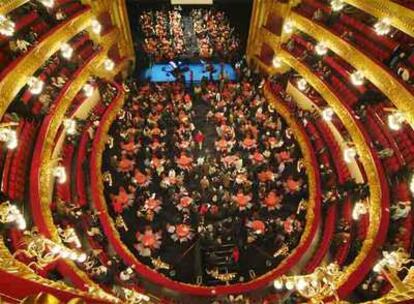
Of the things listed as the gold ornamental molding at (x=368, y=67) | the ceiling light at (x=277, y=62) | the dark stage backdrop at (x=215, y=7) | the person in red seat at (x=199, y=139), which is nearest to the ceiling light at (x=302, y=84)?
the ceiling light at (x=277, y=62)

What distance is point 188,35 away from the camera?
21688 millimetres

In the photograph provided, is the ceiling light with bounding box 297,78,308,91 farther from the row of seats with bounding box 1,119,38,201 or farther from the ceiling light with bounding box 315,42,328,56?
the row of seats with bounding box 1,119,38,201

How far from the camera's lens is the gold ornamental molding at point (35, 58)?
10758mm

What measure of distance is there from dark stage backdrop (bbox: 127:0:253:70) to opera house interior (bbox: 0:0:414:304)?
1878 mm

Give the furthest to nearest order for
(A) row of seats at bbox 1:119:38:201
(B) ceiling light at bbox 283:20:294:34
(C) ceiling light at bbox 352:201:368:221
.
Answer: (B) ceiling light at bbox 283:20:294:34
(C) ceiling light at bbox 352:201:368:221
(A) row of seats at bbox 1:119:38:201

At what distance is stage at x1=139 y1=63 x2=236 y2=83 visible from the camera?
802 inches

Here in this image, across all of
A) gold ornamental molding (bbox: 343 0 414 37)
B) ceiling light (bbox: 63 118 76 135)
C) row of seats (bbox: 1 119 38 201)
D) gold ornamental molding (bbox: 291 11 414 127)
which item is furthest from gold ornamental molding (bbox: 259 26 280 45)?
row of seats (bbox: 1 119 38 201)

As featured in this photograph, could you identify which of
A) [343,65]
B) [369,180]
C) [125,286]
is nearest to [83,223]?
[125,286]

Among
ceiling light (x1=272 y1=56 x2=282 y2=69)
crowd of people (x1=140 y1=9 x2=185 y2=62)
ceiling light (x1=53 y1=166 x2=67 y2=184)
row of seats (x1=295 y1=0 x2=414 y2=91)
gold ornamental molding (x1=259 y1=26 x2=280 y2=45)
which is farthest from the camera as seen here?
crowd of people (x1=140 y1=9 x2=185 y2=62)

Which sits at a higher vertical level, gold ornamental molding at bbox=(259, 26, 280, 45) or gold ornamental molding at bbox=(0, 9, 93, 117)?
gold ornamental molding at bbox=(259, 26, 280, 45)

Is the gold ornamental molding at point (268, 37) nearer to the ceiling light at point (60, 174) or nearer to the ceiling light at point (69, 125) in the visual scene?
the ceiling light at point (69, 125)

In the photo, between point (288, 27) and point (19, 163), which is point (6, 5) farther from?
point (288, 27)

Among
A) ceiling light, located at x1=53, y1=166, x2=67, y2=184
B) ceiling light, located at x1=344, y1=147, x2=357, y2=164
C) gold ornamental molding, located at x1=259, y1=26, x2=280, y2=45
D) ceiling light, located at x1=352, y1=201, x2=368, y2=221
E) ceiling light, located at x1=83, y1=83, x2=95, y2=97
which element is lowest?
ceiling light, located at x1=352, y1=201, x2=368, y2=221

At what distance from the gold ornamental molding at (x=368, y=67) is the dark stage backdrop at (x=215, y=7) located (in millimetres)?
5630
